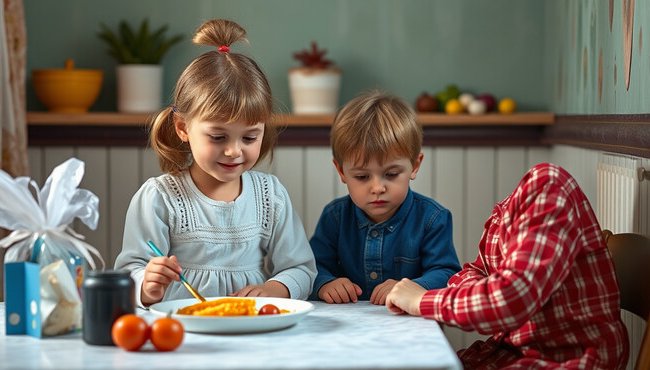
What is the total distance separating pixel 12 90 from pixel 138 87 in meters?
0.52

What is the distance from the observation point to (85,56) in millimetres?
3891

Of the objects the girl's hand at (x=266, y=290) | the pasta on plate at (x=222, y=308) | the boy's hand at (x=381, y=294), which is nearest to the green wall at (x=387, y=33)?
the girl's hand at (x=266, y=290)

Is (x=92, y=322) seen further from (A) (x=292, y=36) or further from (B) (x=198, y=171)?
(A) (x=292, y=36)

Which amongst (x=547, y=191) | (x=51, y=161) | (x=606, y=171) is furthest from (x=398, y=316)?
(x=51, y=161)

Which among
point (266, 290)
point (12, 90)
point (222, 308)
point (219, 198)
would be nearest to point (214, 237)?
point (219, 198)

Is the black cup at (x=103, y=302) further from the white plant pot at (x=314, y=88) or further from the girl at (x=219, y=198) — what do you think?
the white plant pot at (x=314, y=88)

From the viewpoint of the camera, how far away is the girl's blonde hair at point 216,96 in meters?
2.02

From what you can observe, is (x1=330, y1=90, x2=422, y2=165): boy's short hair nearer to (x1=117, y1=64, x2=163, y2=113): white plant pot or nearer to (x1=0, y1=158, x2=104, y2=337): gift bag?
(x1=0, y1=158, x2=104, y2=337): gift bag

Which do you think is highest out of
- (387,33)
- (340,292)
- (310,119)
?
(387,33)

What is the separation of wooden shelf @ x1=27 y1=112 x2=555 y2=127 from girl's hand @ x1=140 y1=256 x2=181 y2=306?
1.87 metres

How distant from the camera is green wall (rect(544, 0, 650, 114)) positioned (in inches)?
82.4

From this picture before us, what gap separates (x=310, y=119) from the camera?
3674mm

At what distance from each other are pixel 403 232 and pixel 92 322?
978 mm

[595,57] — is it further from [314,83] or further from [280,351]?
[280,351]
